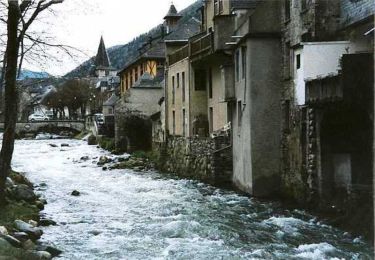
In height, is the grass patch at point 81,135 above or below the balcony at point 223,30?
below

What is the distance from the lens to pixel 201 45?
33562 mm

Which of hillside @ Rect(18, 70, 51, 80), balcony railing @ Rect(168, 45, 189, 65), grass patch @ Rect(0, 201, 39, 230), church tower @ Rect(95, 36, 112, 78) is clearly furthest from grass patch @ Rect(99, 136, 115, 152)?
church tower @ Rect(95, 36, 112, 78)

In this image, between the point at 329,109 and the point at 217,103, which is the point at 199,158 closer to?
the point at 217,103

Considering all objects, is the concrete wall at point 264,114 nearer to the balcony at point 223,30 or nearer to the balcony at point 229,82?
the balcony at point 229,82

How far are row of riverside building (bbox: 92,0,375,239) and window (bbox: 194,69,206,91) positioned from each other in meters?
0.07

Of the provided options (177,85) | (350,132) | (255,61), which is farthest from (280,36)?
(177,85)

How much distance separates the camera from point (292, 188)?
22.9 m

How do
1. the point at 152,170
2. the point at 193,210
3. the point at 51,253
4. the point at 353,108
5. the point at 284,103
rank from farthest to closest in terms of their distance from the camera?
the point at 152,170 < the point at 284,103 < the point at 193,210 < the point at 353,108 < the point at 51,253

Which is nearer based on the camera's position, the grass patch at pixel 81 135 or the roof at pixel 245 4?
the roof at pixel 245 4

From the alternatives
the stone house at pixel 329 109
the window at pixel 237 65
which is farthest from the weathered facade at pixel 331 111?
the window at pixel 237 65

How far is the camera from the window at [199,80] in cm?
3688

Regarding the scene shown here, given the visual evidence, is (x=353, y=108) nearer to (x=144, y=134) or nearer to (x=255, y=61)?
(x=255, y=61)

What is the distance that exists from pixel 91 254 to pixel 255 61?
12672 mm

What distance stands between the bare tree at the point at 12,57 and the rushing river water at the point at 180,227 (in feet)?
8.77
